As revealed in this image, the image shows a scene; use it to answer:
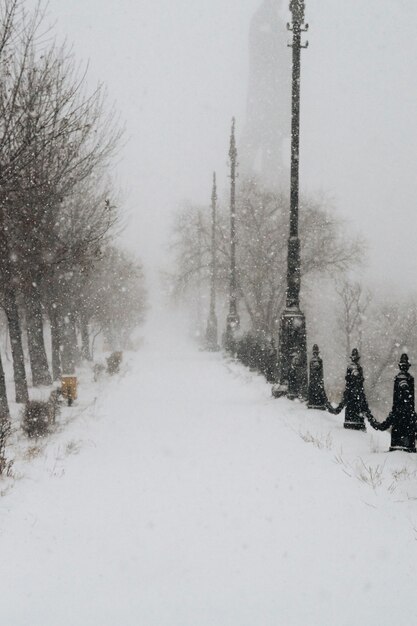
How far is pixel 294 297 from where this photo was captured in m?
10.9

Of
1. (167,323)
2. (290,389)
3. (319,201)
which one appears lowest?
(167,323)

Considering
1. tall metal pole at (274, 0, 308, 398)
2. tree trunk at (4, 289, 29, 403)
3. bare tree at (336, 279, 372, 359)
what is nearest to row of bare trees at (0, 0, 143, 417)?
tree trunk at (4, 289, 29, 403)

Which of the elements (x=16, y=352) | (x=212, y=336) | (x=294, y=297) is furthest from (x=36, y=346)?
(x=212, y=336)

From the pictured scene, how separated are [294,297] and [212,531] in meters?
7.29

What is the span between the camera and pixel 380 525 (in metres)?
4.06

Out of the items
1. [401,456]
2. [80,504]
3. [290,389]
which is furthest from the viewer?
[290,389]

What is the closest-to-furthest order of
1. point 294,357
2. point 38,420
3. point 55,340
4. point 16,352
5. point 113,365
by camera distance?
point 38,420, point 294,357, point 16,352, point 113,365, point 55,340

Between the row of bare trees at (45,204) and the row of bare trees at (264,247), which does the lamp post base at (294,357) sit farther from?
the row of bare trees at (264,247)

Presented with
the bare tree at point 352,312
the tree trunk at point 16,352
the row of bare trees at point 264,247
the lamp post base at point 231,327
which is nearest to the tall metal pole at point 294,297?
the tree trunk at point 16,352

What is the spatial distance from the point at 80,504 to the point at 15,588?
150cm

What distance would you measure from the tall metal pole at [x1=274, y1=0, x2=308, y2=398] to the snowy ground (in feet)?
9.43

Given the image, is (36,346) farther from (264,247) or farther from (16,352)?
(264,247)

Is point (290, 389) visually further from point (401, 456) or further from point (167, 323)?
point (167, 323)

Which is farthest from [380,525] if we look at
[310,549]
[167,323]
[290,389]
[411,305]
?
[167,323]
